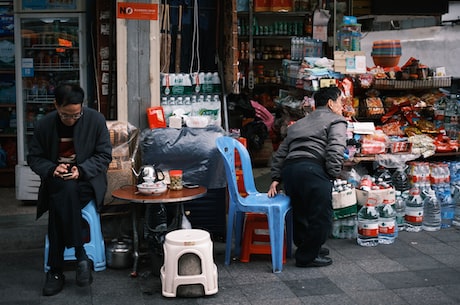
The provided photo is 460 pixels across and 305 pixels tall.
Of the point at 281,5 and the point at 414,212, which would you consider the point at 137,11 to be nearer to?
the point at 414,212

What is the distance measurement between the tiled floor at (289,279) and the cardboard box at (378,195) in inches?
17.9

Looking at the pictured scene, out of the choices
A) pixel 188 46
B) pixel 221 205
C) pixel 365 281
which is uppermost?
pixel 188 46

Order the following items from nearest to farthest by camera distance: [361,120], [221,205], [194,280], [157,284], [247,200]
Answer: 1. [194,280]
2. [157,284]
3. [247,200]
4. [221,205]
5. [361,120]

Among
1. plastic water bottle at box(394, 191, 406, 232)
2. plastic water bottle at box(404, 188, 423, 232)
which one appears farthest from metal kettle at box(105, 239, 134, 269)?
plastic water bottle at box(404, 188, 423, 232)

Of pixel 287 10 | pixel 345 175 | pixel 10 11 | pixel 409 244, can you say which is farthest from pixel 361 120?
pixel 10 11

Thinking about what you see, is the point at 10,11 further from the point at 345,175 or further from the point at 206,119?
the point at 345,175

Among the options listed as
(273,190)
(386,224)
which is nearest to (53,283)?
(273,190)

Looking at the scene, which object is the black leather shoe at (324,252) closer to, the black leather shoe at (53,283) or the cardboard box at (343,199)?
the cardboard box at (343,199)

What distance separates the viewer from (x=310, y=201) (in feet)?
19.7

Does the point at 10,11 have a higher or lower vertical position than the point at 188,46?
higher

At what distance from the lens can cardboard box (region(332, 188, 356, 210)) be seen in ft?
22.7

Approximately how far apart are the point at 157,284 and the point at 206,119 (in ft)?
6.33

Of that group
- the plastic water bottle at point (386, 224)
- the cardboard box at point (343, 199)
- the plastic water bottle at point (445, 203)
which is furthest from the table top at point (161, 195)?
the plastic water bottle at point (445, 203)

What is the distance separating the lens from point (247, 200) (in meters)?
6.05
